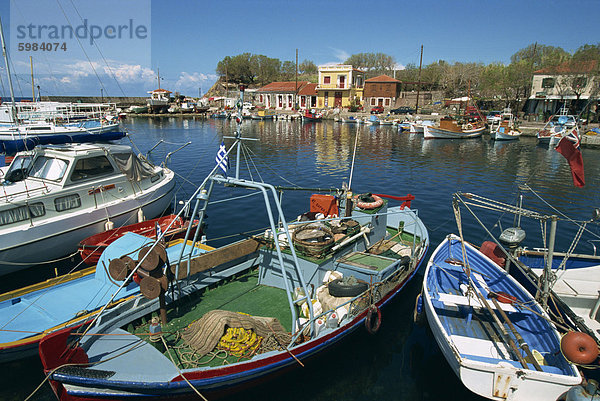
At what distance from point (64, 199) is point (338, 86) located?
3378 inches

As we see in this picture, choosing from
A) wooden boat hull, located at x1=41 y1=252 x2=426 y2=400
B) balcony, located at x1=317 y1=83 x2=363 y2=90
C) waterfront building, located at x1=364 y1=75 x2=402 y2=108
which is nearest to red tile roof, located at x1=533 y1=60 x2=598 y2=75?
waterfront building, located at x1=364 y1=75 x2=402 y2=108

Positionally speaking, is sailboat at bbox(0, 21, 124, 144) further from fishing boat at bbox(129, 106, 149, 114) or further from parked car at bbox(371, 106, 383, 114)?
fishing boat at bbox(129, 106, 149, 114)

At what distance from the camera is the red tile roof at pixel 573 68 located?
59.6 m

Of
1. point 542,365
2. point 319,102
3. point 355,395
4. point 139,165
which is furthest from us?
point 319,102

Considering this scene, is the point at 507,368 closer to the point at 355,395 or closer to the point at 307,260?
the point at 355,395

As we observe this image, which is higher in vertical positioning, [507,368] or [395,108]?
[395,108]

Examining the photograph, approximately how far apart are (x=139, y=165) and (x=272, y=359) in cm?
1479

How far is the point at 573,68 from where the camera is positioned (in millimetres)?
61469

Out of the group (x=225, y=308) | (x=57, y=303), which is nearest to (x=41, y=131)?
(x=57, y=303)

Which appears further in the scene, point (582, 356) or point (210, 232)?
point (210, 232)

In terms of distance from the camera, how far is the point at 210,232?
19.6m

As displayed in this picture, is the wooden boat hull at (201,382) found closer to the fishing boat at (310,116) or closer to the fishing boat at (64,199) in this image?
the fishing boat at (64,199)

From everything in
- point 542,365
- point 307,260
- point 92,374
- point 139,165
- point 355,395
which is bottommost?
point 355,395

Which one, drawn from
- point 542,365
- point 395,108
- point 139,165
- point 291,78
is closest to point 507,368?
point 542,365
